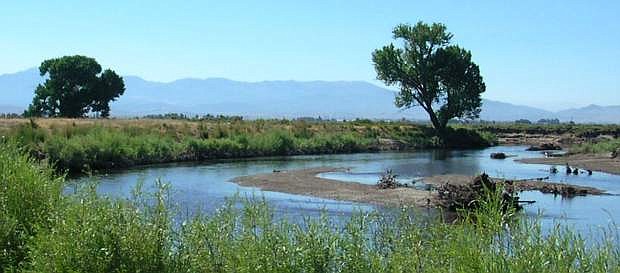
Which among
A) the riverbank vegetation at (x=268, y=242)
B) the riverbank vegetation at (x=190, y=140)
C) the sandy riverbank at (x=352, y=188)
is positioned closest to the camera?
the riverbank vegetation at (x=268, y=242)

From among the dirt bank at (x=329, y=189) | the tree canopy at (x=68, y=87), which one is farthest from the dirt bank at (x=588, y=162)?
the tree canopy at (x=68, y=87)

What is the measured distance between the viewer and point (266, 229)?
1029cm

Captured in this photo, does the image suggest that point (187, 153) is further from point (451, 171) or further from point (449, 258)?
point (449, 258)

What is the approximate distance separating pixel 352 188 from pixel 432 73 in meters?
50.0

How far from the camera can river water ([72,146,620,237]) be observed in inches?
991

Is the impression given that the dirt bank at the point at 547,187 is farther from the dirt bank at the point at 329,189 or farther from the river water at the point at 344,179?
the dirt bank at the point at 329,189

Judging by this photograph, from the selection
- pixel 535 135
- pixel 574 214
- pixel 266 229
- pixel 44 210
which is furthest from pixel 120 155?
pixel 535 135

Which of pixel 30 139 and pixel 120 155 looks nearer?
pixel 30 139

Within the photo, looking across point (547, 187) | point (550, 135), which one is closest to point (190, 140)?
point (547, 187)

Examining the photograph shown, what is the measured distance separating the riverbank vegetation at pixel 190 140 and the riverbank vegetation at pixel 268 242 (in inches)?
740

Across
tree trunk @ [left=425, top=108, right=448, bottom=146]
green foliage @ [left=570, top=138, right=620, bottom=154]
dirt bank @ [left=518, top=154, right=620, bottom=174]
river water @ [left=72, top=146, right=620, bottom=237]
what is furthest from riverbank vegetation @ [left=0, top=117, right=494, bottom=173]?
dirt bank @ [left=518, top=154, right=620, bottom=174]

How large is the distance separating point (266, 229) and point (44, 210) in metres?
4.93

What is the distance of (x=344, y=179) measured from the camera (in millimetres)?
38844

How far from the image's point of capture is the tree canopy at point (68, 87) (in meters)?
84.4
